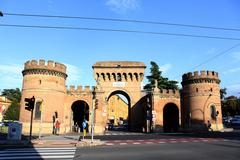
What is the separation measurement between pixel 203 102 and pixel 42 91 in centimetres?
2381

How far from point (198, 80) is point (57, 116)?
2193 centimetres

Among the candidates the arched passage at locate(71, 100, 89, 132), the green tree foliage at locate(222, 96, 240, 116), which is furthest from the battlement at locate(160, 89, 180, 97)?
the green tree foliage at locate(222, 96, 240, 116)

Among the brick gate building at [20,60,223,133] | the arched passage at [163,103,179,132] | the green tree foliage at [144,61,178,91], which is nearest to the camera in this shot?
the brick gate building at [20,60,223,133]

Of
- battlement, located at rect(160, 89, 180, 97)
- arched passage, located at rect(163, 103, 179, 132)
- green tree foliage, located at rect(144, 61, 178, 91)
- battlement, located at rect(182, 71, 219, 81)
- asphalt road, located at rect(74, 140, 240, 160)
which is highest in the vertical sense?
green tree foliage, located at rect(144, 61, 178, 91)

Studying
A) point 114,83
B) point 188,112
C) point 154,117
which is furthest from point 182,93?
point 114,83

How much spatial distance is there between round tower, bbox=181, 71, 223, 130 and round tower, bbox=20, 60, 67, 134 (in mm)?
20124

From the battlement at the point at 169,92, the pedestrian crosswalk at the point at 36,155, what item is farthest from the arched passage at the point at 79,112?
the pedestrian crosswalk at the point at 36,155

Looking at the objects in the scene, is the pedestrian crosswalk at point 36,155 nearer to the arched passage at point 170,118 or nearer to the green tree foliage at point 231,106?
the arched passage at point 170,118

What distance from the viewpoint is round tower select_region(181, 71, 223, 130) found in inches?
1548

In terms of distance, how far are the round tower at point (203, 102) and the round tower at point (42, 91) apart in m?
20.1

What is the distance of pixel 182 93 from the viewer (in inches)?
1681

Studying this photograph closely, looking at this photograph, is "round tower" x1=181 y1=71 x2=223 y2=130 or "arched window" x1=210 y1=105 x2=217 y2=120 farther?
"arched window" x1=210 y1=105 x2=217 y2=120

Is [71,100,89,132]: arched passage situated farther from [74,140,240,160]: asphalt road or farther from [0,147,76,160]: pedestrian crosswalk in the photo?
[74,140,240,160]: asphalt road

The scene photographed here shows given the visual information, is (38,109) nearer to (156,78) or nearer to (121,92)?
(121,92)
